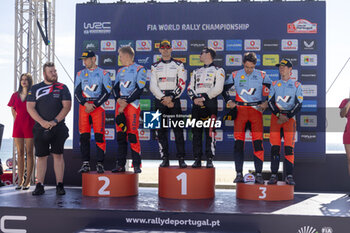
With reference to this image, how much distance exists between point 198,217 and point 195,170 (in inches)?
33.8

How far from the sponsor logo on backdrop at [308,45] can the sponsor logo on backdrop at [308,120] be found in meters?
1.04

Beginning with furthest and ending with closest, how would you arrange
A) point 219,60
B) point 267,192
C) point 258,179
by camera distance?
point 219,60 < point 258,179 < point 267,192

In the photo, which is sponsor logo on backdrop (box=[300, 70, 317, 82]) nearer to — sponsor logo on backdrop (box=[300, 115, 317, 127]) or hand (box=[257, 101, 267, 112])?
sponsor logo on backdrop (box=[300, 115, 317, 127])

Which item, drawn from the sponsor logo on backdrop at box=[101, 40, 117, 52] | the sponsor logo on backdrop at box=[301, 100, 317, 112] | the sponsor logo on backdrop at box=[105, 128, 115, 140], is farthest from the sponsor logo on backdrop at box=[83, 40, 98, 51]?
the sponsor logo on backdrop at box=[301, 100, 317, 112]

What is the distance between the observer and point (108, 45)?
19.4ft

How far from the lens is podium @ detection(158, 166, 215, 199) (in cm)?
417

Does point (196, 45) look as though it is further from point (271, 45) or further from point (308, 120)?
point (308, 120)

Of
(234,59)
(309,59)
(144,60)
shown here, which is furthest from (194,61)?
(309,59)

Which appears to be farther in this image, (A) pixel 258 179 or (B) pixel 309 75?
(B) pixel 309 75

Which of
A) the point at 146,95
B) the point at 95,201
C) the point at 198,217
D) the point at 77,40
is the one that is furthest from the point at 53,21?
the point at 198,217


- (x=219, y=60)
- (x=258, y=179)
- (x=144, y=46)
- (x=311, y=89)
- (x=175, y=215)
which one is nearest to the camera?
(x=175, y=215)

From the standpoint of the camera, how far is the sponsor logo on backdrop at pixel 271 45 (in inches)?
224

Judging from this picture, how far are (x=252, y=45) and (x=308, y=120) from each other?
1440mm

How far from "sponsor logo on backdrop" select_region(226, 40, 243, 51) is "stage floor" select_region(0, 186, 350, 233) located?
2705mm
